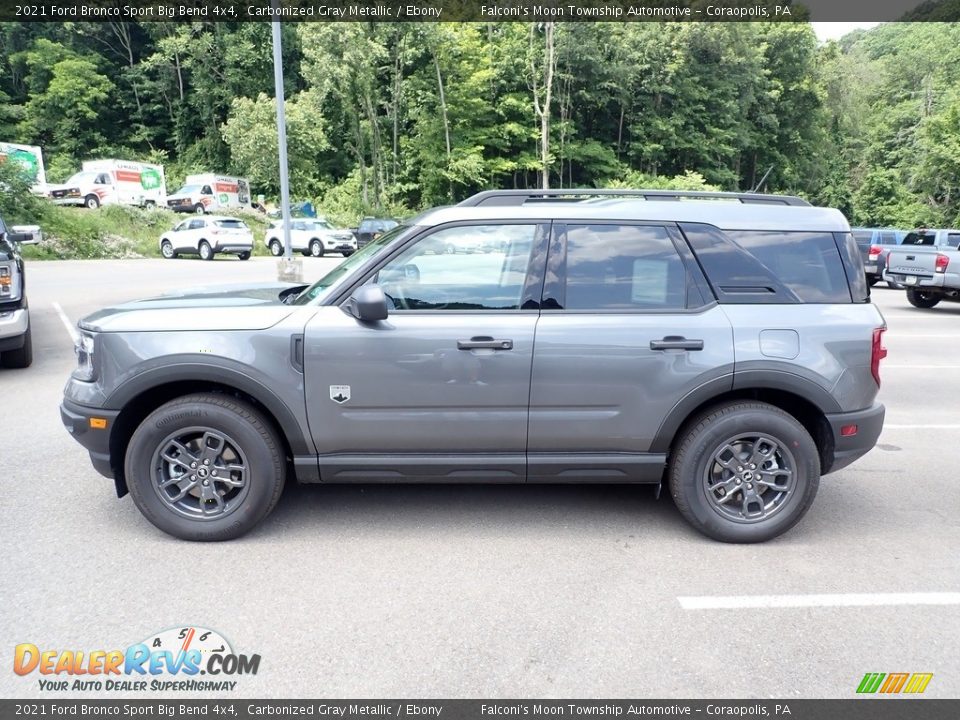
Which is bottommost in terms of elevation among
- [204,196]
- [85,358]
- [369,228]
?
[369,228]

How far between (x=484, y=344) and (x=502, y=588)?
124cm

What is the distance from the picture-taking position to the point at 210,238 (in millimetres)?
26984

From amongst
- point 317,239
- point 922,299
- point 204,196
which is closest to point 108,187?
point 204,196

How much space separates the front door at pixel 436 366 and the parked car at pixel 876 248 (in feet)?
51.5

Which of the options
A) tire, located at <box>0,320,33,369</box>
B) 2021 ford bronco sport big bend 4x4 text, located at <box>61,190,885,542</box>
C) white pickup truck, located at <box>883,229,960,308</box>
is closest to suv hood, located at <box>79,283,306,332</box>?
2021 ford bronco sport big bend 4x4 text, located at <box>61,190,885,542</box>

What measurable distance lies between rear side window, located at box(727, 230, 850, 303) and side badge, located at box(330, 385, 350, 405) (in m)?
2.32

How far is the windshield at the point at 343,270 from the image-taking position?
3969 mm

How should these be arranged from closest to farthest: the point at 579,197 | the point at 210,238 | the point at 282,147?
the point at 579,197, the point at 282,147, the point at 210,238

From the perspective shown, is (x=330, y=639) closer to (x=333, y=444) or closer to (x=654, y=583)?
(x=333, y=444)

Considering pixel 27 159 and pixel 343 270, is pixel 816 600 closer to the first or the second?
pixel 343 270

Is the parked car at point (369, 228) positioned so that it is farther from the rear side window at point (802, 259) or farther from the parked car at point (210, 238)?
the rear side window at point (802, 259)

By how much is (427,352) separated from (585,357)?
851mm

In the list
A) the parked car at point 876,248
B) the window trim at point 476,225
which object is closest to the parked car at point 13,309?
the window trim at point 476,225

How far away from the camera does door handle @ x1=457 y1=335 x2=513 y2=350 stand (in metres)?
3.76
